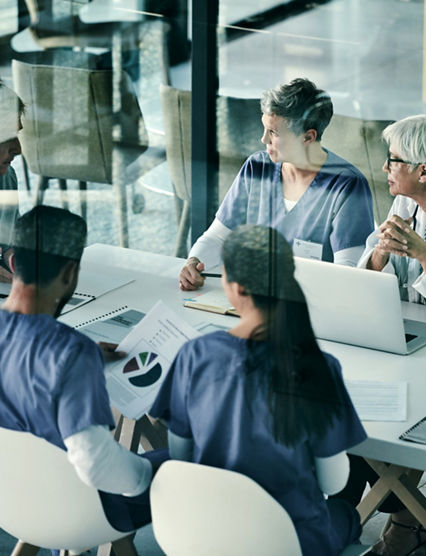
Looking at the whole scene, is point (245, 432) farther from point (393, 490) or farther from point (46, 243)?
point (46, 243)

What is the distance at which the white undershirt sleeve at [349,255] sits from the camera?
2.37 metres

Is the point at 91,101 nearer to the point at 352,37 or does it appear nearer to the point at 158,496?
the point at 352,37

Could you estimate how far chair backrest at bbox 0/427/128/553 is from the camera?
2.01 metres

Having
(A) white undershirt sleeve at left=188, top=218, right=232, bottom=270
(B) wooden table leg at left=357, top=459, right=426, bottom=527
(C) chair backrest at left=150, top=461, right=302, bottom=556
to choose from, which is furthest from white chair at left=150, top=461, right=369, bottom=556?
(A) white undershirt sleeve at left=188, top=218, right=232, bottom=270

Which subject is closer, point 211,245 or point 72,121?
point 211,245

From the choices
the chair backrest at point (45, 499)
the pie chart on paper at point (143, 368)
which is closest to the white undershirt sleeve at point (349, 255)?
the pie chart on paper at point (143, 368)

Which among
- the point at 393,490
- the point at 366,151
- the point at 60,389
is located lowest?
the point at 393,490

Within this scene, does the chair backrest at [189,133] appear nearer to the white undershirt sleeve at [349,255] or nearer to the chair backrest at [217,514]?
the white undershirt sleeve at [349,255]

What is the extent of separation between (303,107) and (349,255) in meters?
0.40

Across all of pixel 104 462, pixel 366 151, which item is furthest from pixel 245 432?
pixel 366 151

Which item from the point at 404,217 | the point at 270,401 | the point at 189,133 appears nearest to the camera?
Answer: the point at 270,401

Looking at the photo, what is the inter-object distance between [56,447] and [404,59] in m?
1.74

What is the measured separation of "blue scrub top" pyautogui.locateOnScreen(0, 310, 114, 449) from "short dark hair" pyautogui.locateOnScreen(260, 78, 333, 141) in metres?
0.77

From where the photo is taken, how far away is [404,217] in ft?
8.16
